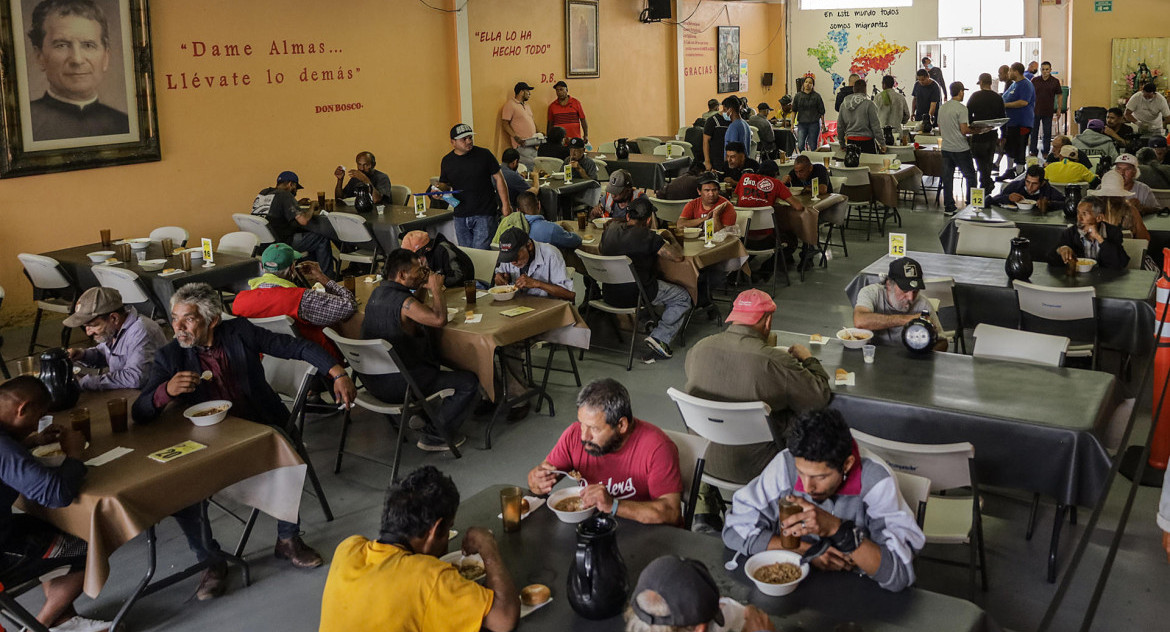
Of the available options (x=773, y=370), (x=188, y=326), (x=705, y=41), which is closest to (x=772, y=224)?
(x=773, y=370)

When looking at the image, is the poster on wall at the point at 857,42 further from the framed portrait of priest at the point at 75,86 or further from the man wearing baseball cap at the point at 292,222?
the framed portrait of priest at the point at 75,86

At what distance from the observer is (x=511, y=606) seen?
2.43 metres

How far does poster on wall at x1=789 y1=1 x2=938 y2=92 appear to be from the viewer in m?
19.3

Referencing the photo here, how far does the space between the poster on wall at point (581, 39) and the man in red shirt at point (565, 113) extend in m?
0.64

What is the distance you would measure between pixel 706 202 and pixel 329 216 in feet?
9.99

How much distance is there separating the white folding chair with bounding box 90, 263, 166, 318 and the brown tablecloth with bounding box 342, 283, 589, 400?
170 centimetres

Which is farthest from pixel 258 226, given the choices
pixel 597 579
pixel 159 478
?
pixel 597 579

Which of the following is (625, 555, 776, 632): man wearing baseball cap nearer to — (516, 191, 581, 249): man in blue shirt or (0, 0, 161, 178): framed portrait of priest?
(516, 191, 581, 249): man in blue shirt

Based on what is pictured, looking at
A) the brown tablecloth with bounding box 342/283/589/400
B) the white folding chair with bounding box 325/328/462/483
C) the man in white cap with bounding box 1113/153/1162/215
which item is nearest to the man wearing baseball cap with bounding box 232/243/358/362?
the brown tablecloth with bounding box 342/283/589/400

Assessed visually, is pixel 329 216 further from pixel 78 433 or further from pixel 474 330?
pixel 78 433

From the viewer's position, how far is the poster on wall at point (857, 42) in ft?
63.3

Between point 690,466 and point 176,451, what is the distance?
1834 mm

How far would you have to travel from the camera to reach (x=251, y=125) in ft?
31.6

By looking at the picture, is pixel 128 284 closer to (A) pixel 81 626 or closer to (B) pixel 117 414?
(B) pixel 117 414
